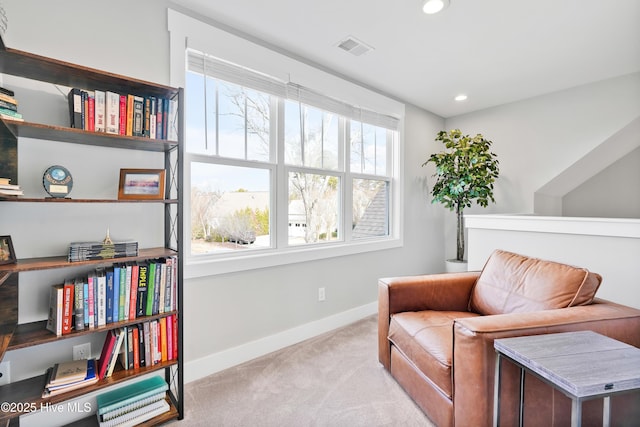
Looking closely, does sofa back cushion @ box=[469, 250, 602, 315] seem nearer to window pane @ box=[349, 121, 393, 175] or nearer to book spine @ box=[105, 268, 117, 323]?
window pane @ box=[349, 121, 393, 175]

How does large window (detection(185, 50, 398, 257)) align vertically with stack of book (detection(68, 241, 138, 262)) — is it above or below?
above

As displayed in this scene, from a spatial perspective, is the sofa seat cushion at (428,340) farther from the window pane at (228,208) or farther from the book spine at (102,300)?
the book spine at (102,300)

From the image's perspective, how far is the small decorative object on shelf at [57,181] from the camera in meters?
1.37

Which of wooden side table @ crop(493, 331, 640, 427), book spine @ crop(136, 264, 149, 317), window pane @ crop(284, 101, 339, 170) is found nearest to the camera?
wooden side table @ crop(493, 331, 640, 427)

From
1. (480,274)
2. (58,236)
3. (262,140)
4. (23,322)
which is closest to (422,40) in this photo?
(262,140)

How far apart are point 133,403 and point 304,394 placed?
0.93m

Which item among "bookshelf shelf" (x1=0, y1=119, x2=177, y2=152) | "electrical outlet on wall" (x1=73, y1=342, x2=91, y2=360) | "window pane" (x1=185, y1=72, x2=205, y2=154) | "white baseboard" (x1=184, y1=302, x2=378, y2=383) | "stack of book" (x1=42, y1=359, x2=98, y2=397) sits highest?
"window pane" (x1=185, y1=72, x2=205, y2=154)

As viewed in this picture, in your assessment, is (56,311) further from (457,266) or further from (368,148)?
(457,266)

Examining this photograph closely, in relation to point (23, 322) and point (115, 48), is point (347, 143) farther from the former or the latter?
point (23, 322)

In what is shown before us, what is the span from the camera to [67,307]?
1359mm

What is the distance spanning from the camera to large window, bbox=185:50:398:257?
2135 millimetres

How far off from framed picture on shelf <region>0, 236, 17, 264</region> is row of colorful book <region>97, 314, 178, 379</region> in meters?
0.54

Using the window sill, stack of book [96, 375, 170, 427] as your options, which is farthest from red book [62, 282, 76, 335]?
the window sill

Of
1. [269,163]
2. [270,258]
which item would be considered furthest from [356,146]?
[270,258]
